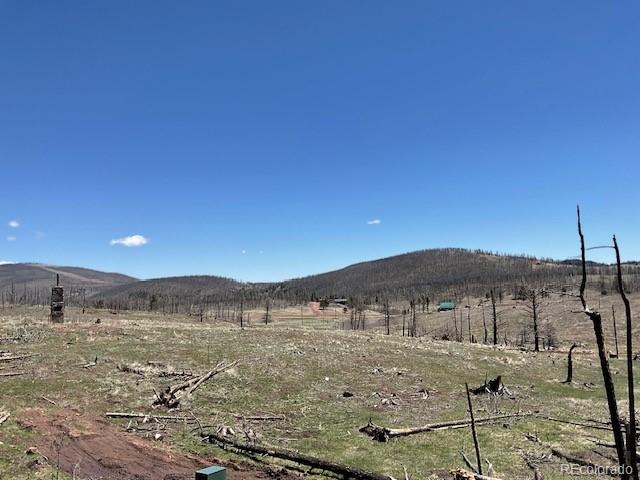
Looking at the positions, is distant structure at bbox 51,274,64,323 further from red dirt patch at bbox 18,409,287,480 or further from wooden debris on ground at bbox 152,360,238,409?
red dirt patch at bbox 18,409,287,480

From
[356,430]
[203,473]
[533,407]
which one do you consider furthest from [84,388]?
[533,407]

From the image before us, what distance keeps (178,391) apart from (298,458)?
10095 mm

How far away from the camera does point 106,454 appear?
15.1m

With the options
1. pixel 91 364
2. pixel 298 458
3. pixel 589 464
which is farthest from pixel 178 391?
pixel 589 464

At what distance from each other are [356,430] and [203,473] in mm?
10735

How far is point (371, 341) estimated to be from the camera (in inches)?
1820

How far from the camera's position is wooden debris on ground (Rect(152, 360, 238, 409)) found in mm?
21281

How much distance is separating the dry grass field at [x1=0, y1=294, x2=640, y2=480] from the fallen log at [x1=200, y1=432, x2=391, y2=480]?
31 cm

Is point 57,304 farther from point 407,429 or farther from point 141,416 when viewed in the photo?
point 407,429

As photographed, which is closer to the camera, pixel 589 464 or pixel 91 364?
pixel 589 464

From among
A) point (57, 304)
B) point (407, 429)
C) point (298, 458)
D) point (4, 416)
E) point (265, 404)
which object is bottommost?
point (407, 429)

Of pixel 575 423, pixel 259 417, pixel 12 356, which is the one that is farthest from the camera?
pixel 12 356

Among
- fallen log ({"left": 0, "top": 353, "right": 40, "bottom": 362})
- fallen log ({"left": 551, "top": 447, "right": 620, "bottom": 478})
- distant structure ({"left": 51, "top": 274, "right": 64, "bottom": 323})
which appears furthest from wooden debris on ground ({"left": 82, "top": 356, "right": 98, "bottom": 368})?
fallen log ({"left": 551, "top": 447, "right": 620, "bottom": 478})

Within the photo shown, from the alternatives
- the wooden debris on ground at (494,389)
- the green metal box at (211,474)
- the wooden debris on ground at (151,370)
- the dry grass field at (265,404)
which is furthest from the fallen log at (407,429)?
the wooden debris on ground at (151,370)
